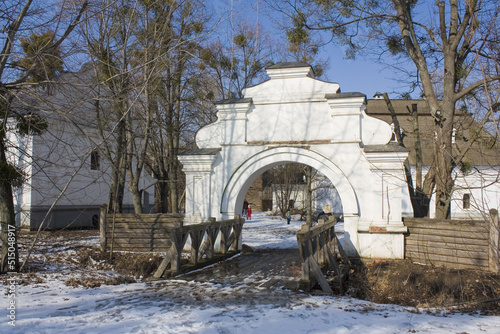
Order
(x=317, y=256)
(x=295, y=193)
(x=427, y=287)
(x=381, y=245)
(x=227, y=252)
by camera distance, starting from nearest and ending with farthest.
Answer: (x=427, y=287), (x=317, y=256), (x=381, y=245), (x=227, y=252), (x=295, y=193)

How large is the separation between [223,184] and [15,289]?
5.77m

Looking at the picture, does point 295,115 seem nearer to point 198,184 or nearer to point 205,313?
point 198,184

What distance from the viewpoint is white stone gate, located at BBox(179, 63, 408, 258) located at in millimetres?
10383

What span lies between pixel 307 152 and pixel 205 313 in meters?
6.01

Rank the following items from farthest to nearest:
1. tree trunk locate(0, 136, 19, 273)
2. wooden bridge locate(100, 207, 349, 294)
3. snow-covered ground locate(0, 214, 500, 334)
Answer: tree trunk locate(0, 136, 19, 273) → wooden bridge locate(100, 207, 349, 294) → snow-covered ground locate(0, 214, 500, 334)

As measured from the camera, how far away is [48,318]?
5566 millimetres

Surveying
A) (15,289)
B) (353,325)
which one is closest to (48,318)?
(15,289)

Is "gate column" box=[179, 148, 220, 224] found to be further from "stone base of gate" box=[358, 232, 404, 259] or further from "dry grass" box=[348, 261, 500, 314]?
"dry grass" box=[348, 261, 500, 314]

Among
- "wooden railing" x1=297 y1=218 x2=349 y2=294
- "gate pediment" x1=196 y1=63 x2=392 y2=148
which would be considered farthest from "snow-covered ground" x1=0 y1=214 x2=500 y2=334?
"gate pediment" x1=196 y1=63 x2=392 y2=148

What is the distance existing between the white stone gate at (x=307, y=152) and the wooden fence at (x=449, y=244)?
1.17ft

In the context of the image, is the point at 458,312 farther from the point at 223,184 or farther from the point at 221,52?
the point at 221,52

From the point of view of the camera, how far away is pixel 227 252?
11.4 meters

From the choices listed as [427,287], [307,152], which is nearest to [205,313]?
[427,287]

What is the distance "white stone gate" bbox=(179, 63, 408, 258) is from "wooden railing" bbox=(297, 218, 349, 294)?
104 centimetres
